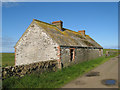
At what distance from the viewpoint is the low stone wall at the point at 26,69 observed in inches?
295

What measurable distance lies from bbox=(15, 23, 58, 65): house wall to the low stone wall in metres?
2.19

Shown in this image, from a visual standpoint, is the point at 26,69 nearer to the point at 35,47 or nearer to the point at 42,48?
the point at 42,48

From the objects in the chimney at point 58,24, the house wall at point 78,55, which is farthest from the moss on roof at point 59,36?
the house wall at point 78,55

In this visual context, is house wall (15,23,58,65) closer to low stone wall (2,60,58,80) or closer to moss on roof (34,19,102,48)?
moss on roof (34,19,102,48)

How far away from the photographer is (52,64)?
11.2m

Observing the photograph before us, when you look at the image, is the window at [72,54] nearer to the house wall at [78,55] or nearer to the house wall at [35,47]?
the house wall at [78,55]

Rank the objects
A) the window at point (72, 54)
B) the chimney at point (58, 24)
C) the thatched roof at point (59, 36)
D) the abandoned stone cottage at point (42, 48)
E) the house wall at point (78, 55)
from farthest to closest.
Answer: the chimney at point (58, 24)
the window at point (72, 54)
the thatched roof at point (59, 36)
the house wall at point (78, 55)
the abandoned stone cottage at point (42, 48)

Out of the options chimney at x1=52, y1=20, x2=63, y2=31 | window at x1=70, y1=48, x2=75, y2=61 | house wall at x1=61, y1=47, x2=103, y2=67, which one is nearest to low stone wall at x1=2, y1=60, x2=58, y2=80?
house wall at x1=61, y1=47, x2=103, y2=67

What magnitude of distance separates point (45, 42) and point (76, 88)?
7.71m

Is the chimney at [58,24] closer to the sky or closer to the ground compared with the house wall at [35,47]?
closer to the sky

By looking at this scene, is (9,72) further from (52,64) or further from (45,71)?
(52,64)

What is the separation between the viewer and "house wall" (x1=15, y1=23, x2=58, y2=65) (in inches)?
Answer: 515

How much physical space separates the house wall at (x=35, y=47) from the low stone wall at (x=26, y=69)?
219cm

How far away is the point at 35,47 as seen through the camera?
1421 cm
